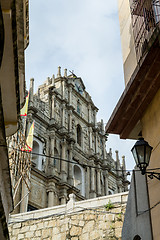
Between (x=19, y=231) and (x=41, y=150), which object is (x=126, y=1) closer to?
(x=19, y=231)

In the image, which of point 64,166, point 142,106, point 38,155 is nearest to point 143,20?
point 142,106

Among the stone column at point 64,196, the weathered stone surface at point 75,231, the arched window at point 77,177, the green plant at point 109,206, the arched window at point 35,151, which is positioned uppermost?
the arched window at point 35,151

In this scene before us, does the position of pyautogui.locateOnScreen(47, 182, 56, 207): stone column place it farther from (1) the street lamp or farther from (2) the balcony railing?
(1) the street lamp

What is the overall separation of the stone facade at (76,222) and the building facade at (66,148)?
13.3ft

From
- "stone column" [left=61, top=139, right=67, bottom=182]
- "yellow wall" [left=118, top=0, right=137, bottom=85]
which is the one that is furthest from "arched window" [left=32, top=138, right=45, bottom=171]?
"yellow wall" [left=118, top=0, right=137, bottom=85]

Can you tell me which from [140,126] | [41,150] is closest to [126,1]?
[140,126]

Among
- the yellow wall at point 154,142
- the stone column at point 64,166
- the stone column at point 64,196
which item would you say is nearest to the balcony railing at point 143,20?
the yellow wall at point 154,142

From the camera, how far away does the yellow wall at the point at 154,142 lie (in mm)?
6064

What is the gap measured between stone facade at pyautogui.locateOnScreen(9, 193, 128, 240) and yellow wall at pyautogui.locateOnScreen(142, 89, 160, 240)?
18.7 ft

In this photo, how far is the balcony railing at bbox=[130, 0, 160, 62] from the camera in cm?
727

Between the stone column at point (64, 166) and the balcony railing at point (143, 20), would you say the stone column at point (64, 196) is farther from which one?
the balcony railing at point (143, 20)

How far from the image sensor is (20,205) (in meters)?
17.5

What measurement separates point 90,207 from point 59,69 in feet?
52.1

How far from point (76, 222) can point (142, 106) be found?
6886mm
